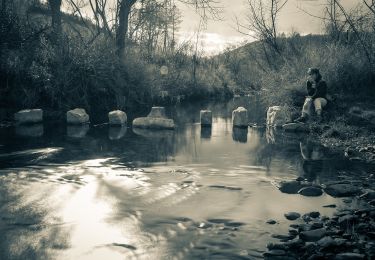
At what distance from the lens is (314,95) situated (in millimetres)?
14508

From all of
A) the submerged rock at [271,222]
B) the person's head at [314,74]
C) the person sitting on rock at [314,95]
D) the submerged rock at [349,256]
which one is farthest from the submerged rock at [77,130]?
the submerged rock at [349,256]

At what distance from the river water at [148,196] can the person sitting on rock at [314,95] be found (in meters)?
2.65

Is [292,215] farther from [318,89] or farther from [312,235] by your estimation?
[318,89]

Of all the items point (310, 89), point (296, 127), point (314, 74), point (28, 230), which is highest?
point (314, 74)

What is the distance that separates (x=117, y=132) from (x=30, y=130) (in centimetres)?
262

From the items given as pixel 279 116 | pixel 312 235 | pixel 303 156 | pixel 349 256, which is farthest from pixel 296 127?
pixel 349 256

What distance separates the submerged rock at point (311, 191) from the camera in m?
6.61

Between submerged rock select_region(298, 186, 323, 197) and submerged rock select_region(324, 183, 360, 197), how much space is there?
17 centimetres

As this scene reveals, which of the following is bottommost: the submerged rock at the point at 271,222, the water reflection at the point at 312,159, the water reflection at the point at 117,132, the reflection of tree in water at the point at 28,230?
the reflection of tree in water at the point at 28,230

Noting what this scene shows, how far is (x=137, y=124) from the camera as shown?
48.1ft

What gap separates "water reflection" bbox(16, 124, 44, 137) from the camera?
12534 mm

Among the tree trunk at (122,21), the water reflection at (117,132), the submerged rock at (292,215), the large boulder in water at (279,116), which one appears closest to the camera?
the submerged rock at (292,215)

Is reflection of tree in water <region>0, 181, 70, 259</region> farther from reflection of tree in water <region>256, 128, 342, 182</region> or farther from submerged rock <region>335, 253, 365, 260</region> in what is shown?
reflection of tree in water <region>256, 128, 342, 182</region>

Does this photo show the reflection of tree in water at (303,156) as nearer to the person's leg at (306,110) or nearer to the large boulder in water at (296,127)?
the large boulder in water at (296,127)
